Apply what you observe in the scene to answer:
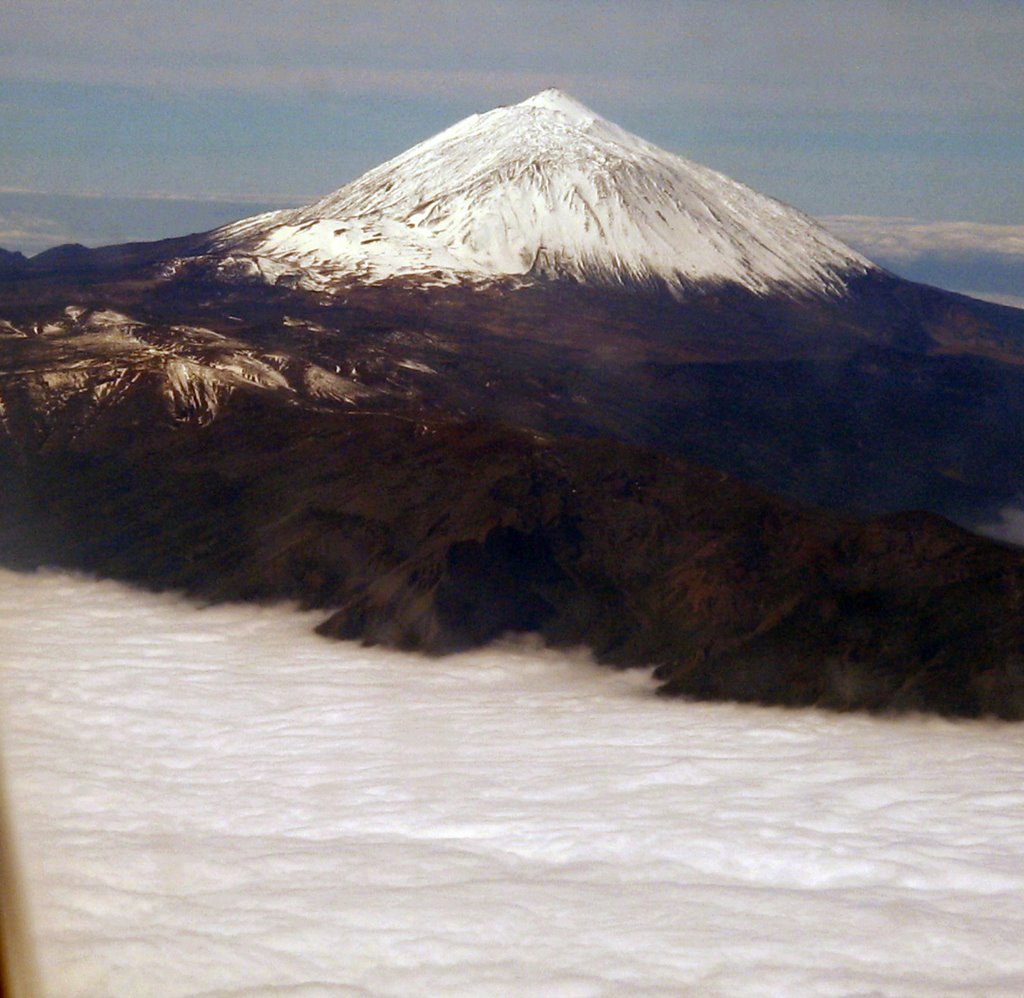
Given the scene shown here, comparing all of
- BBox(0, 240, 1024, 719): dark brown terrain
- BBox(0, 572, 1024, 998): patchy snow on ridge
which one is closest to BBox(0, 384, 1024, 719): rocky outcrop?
BBox(0, 240, 1024, 719): dark brown terrain

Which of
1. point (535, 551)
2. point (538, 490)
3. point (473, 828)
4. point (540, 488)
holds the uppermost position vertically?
point (540, 488)

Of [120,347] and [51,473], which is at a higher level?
[120,347]

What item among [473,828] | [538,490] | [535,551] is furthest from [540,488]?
[473,828]

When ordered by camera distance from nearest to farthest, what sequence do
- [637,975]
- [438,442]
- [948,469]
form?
[637,975]
[438,442]
[948,469]

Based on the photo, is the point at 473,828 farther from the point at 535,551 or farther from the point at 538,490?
the point at 538,490

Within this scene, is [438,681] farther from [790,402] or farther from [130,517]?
[790,402]

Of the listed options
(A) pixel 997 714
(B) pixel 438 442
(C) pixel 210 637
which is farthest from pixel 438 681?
(A) pixel 997 714

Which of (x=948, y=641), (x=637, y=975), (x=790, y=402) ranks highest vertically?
(x=790, y=402)

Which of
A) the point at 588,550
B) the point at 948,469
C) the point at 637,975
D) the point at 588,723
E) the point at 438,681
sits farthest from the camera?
the point at 948,469

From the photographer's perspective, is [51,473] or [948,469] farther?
[948,469]
